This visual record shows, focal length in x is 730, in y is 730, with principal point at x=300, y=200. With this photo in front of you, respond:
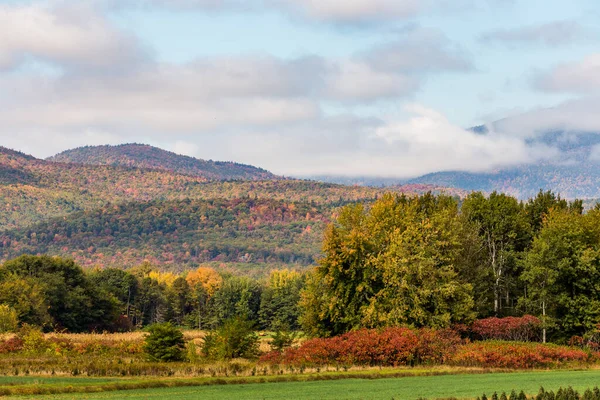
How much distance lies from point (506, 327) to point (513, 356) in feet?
43.2

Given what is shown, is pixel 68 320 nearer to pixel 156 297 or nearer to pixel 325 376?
pixel 156 297

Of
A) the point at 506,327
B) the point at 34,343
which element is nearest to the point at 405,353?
the point at 506,327

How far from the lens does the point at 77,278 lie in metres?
101

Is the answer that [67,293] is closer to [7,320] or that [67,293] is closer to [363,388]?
[7,320]

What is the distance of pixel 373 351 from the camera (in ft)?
167

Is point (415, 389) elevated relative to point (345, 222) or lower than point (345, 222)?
lower

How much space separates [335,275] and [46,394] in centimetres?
3733

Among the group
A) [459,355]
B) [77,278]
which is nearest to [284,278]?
[77,278]

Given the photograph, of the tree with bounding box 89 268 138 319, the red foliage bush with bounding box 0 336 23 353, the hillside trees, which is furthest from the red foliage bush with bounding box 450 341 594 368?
the tree with bounding box 89 268 138 319

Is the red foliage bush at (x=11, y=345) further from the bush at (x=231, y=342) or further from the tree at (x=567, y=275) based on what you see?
the tree at (x=567, y=275)

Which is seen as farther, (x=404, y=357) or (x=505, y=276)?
(x=505, y=276)

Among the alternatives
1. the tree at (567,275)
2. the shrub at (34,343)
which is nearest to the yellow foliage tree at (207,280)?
the tree at (567,275)

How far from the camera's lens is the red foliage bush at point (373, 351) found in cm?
5072

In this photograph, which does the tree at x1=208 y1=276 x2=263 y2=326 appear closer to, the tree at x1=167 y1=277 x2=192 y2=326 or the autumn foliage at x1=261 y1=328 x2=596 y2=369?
the tree at x1=167 y1=277 x2=192 y2=326
